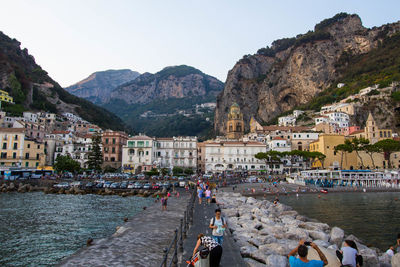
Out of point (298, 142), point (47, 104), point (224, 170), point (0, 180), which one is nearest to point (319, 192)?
point (224, 170)

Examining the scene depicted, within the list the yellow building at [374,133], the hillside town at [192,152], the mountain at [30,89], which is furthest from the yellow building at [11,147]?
the yellow building at [374,133]

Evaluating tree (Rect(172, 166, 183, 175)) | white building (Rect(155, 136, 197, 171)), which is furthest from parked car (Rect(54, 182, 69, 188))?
white building (Rect(155, 136, 197, 171))

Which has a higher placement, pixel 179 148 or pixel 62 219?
pixel 179 148

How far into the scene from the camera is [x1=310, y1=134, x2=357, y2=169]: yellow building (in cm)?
6769

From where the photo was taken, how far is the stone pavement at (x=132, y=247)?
10.1m

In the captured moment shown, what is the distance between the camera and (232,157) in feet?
227

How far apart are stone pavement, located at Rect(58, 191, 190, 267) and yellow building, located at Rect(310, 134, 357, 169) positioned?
196 ft

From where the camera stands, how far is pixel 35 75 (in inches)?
4754

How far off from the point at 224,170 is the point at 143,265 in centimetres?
5949

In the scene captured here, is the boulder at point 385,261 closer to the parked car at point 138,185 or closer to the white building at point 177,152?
the parked car at point 138,185

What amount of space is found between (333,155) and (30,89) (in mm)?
99278

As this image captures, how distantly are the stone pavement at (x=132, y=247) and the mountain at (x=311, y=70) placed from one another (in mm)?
104695

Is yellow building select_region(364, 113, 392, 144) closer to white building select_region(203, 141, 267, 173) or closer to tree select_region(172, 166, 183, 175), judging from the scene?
white building select_region(203, 141, 267, 173)

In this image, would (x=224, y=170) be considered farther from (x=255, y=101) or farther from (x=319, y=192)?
(x=255, y=101)
